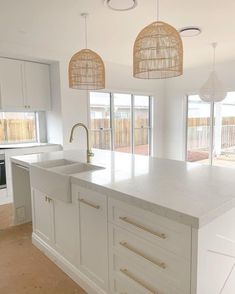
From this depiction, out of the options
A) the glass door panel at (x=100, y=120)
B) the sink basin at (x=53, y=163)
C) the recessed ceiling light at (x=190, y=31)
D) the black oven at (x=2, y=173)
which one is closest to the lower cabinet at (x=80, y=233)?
the sink basin at (x=53, y=163)

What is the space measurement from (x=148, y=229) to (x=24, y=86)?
3848 millimetres

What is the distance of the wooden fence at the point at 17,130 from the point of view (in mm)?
4520

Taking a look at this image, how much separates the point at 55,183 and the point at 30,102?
2.87m

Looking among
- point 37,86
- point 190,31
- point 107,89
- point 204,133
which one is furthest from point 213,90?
point 37,86

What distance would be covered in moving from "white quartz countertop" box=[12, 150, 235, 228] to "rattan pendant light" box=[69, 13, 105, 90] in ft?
3.02

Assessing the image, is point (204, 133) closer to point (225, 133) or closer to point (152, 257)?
point (225, 133)

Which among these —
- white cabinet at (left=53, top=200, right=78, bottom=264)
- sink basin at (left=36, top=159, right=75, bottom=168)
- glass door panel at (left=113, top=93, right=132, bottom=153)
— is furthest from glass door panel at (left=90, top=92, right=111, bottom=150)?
white cabinet at (left=53, top=200, right=78, bottom=264)

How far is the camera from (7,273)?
2.19 m

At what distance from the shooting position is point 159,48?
5.85 ft

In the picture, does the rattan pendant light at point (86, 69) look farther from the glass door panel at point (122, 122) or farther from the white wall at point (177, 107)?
the white wall at point (177, 107)

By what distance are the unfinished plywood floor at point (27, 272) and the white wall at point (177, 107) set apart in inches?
180

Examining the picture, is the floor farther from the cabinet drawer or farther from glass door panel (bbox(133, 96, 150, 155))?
glass door panel (bbox(133, 96, 150, 155))

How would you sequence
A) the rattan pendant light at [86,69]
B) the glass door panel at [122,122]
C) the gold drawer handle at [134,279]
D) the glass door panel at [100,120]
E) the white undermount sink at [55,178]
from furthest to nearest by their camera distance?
the glass door panel at [122,122] → the glass door panel at [100,120] → the rattan pendant light at [86,69] → the white undermount sink at [55,178] → the gold drawer handle at [134,279]

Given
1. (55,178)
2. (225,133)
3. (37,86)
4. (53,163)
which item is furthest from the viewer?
(225,133)
